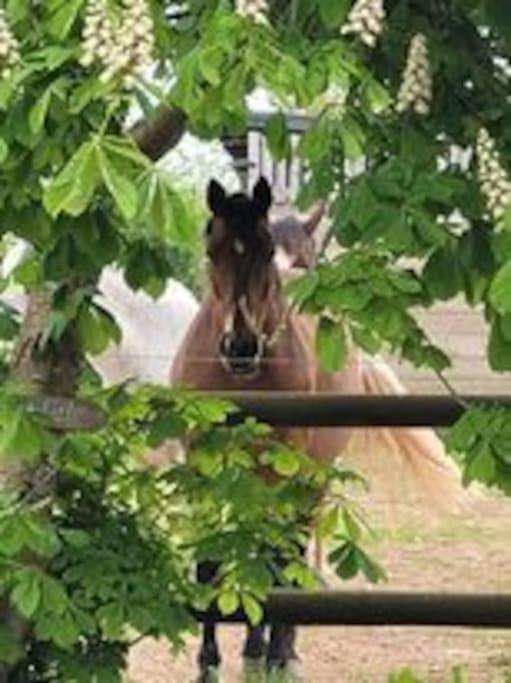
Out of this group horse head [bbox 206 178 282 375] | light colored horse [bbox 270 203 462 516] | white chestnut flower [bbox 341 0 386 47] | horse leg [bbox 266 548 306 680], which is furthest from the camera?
light colored horse [bbox 270 203 462 516]

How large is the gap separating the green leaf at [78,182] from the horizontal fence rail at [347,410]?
7.46 feet

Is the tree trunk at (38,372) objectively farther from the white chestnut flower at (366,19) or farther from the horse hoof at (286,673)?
the horse hoof at (286,673)

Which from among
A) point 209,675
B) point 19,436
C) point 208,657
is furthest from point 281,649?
point 19,436

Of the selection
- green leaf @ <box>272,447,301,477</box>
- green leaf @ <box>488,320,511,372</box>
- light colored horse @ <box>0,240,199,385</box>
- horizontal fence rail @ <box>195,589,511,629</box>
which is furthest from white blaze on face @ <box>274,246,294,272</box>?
green leaf @ <box>488,320,511,372</box>

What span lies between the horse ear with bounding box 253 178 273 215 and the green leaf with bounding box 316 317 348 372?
7.21 feet

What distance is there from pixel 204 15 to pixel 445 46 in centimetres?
38

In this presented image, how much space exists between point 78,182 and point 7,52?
1.02 feet

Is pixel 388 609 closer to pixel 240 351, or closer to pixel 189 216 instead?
pixel 240 351

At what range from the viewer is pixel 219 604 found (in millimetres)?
3508

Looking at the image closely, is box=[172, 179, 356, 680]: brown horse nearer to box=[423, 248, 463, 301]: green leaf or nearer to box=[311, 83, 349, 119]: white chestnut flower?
box=[423, 248, 463, 301]: green leaf

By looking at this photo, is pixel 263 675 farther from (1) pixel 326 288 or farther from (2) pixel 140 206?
(2) pixel 140 206

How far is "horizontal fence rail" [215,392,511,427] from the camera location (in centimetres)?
417

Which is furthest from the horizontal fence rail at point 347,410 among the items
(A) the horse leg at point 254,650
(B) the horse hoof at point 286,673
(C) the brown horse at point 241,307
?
(A) the horse leg at point 254,650

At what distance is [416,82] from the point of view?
225cm
